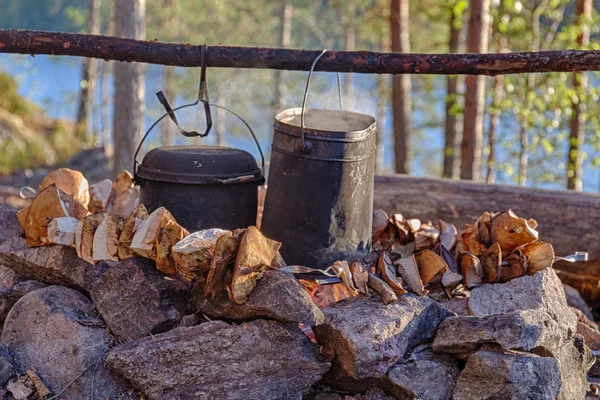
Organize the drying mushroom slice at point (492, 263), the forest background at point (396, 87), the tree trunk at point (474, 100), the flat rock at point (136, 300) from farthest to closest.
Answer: the forest background at point (396, 87) < the tree trunk at point (474, 100) < the drying mushroom slice at point (492, 263) < the flat rock at point (136, 300)

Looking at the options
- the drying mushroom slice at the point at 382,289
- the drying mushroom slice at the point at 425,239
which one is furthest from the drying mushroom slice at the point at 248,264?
the drying mushroom slice at the point at 425,239

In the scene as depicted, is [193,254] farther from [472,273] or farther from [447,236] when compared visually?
[447,236]

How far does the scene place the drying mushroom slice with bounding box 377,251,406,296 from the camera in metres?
2.33

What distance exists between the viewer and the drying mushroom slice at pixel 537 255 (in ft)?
8.45

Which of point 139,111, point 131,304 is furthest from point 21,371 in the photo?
point 139,111

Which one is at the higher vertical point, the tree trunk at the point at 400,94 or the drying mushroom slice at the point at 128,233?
the tree trunk at the point at 400,94

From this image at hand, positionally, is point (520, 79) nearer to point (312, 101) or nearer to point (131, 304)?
Result: point (131, 304)

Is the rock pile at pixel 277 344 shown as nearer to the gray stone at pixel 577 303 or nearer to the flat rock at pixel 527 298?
the flat rock at pixel 527 298

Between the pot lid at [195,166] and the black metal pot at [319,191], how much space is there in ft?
0.48

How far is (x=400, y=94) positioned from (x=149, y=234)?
6.44m

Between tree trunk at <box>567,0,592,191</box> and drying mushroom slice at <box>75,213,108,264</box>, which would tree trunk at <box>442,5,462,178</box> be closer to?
tree trunk at <box>567,0,592,191</box>

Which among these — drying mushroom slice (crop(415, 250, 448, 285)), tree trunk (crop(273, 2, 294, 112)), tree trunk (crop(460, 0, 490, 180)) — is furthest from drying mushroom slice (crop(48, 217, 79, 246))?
tree trunk (crop(273, 2, 294, 112))

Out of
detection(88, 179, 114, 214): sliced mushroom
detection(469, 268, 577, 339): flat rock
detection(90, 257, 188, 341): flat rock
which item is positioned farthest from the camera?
detection(88, 179, 114, 214): sliced mushroom

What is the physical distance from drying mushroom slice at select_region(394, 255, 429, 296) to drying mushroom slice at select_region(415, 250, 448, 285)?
0.21 feet
